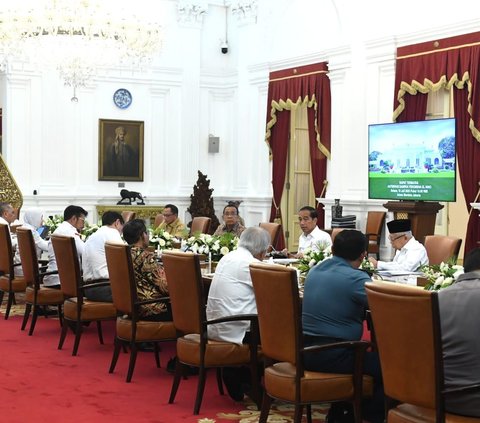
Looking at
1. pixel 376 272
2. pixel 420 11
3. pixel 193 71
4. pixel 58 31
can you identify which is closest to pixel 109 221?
pixel 376 272

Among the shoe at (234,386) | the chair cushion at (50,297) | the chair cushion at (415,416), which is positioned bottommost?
the shoe at (234,386)

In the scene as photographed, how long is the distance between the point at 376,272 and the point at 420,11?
21.6ft

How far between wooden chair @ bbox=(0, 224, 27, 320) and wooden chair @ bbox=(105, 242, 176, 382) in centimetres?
259

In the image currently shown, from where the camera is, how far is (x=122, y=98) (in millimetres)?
15977

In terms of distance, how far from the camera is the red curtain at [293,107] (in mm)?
13883

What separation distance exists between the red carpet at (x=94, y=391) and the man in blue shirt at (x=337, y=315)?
0.69m

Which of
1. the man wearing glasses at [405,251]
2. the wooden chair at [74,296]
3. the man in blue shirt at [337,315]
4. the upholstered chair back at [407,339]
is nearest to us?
the upholstered chair back at [407,339]

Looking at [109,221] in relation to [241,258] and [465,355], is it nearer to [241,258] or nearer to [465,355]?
[241,258]

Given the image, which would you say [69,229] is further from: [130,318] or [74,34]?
[74,34]

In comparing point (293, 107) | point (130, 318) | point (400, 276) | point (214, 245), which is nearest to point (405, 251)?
point (400, 276)

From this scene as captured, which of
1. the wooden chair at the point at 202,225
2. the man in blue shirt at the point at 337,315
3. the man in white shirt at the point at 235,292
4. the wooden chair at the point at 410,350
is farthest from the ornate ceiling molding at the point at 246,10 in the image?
the wooden chair at the point at 410,350

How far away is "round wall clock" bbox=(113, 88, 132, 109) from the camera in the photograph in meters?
15.9

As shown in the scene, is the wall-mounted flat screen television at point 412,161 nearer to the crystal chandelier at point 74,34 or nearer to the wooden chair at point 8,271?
the crystal chandelier at point 74,34

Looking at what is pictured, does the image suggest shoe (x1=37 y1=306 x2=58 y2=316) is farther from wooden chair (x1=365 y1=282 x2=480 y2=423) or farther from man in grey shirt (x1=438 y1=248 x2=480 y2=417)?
man in grey shirt (x1=438 y1=248 x2=480 y2=417)
